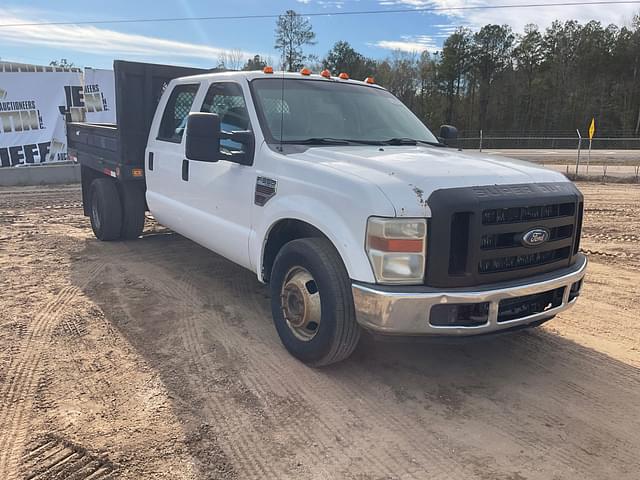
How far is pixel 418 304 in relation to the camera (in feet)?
10.2

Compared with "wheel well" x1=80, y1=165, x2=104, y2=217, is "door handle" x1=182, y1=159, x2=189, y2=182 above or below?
above

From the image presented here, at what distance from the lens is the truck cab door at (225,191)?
4367 millimetres

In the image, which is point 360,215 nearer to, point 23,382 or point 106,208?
point 23,382

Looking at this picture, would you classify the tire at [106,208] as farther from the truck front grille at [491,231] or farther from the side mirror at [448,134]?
the truck front grille at [491,231]

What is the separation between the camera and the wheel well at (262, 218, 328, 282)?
12.7 feet

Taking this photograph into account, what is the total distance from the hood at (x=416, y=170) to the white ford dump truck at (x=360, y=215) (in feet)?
0.04

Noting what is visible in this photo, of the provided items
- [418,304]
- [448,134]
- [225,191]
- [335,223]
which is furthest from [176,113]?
[418,304]

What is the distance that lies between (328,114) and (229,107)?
877 mm

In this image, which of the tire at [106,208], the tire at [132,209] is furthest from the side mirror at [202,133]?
the tire at [106,208]

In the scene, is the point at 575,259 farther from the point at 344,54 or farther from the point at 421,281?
the point at 344,54

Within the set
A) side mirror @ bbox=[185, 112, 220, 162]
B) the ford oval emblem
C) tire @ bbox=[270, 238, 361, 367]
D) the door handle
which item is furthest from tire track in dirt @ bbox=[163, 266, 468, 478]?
the door handle

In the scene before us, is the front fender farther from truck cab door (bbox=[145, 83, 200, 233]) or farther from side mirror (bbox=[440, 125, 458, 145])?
side mirror (bbox=[440, 125, 458, 145])

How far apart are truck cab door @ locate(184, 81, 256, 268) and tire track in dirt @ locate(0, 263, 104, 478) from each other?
145 cm

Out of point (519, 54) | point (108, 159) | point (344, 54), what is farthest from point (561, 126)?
point (108, 159)
